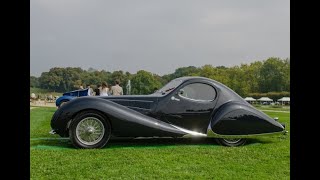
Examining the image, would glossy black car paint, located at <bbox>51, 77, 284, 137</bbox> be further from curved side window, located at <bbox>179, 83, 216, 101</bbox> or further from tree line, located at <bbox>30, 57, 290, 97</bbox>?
tree line, located at <bbox>30, 57, 290, 97</bbox>

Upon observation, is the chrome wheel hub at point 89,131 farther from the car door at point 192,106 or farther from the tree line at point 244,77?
the tree line at point 244,77

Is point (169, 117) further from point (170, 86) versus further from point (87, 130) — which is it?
point (87, 130)

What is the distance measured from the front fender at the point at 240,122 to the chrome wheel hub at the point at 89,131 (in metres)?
2.51

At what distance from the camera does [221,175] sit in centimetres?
586

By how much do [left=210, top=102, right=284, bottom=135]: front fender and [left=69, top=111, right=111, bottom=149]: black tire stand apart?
2392 millimetres

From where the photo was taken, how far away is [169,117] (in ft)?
29.9

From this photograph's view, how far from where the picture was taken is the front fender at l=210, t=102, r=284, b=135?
894 cm

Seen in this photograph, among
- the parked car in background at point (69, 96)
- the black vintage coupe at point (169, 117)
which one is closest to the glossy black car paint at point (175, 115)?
the black vintage coupe at point (169, 117)

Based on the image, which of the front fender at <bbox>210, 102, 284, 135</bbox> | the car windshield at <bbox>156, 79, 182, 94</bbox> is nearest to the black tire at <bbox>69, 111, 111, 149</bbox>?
the car windshield at <bbox>156, 79, 182, 94</bbox>

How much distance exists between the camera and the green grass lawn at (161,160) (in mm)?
5898

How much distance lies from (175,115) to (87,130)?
2007 millimetres
